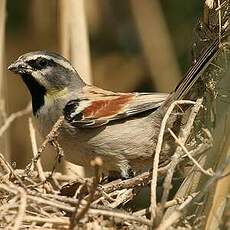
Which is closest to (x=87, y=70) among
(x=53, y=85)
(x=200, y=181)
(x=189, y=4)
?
(x=53, y=85)

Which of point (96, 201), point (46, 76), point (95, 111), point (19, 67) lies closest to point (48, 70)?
point (46, 76)

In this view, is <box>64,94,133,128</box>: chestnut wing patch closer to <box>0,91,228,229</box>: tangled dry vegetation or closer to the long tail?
the long tail

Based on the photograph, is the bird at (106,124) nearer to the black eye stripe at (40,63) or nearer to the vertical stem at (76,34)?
the black eye stripe at (40,63)

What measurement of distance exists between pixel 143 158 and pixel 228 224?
44.4 inches

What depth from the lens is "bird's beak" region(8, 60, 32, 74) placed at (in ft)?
12.3

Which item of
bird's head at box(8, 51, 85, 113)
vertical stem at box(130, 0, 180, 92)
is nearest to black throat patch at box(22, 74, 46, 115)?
bird's head at box(8, 51, 85, 113)

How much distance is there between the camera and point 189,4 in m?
5.75

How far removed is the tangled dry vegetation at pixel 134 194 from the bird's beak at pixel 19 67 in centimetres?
64

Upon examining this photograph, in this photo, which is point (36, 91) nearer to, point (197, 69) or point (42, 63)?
point (42, 63)

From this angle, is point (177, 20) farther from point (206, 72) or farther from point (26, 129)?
point (206, 72)

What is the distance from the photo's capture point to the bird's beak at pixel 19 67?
3.74 metres

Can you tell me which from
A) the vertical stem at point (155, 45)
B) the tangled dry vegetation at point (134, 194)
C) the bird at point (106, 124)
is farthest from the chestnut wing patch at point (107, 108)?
the vertical stem at point (155, 45)

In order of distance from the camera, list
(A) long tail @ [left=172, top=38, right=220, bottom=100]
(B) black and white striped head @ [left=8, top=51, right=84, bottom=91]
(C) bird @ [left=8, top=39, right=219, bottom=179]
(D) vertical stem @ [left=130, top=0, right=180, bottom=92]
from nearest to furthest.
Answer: (A) long tail @ [left=172, top=38, right=220, bottom=100]
(C) bird @ [left=8, top=39, right=219, bottom=179]
(B) black and white striped head @ [left=8, top=51, right=84, bottom=91]
(D) vertical stem @ [left=130, top=0, right=180, bottom=92]

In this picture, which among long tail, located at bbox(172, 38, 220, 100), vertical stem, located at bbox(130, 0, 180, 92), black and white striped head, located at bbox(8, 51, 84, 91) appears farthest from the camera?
vertical stem, located at bbox(130, 0, 180, 92)
